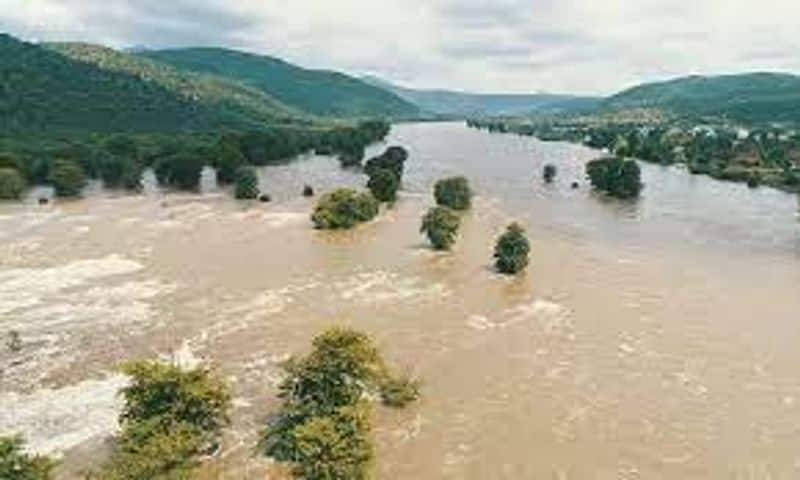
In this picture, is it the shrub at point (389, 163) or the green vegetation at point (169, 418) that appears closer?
the green vegetation at point (169, 418)

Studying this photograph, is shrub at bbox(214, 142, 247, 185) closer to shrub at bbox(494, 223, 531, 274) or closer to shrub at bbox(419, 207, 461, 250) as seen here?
shrub at bbox(419, 207, 461, 250)

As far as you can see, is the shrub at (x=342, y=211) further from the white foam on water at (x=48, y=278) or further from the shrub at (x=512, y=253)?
the shrub at (x=512, y=253)

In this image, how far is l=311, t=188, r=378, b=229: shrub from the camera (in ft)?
286

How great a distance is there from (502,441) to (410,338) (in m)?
14.6

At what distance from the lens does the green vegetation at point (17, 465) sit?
32.0 meters

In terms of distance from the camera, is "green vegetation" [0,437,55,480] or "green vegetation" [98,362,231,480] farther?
"green vegetation" [98,362,231,480]

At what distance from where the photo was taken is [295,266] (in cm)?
7250

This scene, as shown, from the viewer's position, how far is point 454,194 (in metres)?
99.4

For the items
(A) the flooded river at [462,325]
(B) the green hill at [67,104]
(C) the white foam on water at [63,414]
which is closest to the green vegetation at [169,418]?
(A) the flooded river at [462,325]

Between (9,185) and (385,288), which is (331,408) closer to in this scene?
(385,288)

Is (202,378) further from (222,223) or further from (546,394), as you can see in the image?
(222,223)

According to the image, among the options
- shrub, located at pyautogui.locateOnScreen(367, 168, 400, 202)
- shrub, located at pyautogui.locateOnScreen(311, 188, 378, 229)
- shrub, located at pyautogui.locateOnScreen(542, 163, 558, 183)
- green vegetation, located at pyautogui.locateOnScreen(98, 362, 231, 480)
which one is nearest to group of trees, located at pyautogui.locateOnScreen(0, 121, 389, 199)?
shrub, located at pyautogui.locateOnScreen(367, 168, 400, 202)

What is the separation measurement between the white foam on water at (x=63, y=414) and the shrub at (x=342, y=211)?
41368 millimetres

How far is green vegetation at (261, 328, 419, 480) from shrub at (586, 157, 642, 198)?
7383cm
